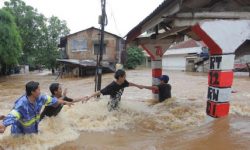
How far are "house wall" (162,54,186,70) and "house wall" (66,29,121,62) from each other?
10.3 m

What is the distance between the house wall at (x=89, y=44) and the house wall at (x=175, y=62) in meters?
10.3

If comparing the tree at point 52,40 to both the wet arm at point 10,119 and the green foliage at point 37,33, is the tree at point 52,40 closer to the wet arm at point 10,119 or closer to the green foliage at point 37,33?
the green foliage at point 37,33

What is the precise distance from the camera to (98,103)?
9.72 metres

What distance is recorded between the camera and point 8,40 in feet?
103

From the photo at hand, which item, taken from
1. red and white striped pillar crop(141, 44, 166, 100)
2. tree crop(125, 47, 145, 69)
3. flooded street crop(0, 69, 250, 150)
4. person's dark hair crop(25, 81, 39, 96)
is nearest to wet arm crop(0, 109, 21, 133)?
person's dark hair crop(25, 81, 39, 96)

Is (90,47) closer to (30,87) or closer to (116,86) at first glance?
(116,86)

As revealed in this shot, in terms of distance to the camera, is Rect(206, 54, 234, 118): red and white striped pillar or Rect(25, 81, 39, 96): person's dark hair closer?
Rect(25, 81, 39, 96): person's dark hair

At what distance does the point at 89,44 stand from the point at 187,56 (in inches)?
519

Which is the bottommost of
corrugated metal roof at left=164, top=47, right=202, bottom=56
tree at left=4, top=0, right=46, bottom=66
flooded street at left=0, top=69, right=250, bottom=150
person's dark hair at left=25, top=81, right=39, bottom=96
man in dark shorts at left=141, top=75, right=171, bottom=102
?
flooded street at left=0, top=69, right=250, bottom=150

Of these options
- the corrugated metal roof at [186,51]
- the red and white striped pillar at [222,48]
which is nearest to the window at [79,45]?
the corrugated metal roof at [186,51]

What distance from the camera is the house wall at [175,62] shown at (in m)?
43.2

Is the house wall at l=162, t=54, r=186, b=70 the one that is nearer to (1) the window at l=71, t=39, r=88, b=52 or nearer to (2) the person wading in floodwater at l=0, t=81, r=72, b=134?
(1) the window at l=71, t=39, r=88, b=52

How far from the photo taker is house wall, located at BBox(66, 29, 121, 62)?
3794cm

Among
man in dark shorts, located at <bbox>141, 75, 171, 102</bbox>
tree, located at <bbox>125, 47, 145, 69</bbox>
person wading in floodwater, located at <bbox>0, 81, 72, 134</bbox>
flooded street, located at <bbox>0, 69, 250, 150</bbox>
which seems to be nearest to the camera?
person wading in floodwater, located at <bbox>0, 81, 72, 134</bbox>
